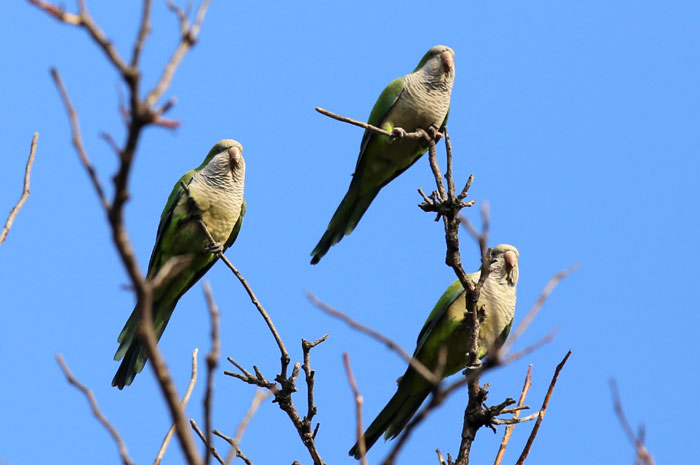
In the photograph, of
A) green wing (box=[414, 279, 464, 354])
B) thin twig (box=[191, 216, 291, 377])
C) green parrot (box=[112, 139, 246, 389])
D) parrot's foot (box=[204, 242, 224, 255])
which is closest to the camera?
thin twig (box=[191, 216, 291, 377])

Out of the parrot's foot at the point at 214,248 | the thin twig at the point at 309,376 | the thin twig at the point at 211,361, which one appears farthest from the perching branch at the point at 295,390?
the thin twig at the point at 211,361

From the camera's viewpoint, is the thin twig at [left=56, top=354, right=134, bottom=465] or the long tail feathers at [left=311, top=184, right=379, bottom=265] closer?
the thin twig at [left=56, top=354, right=134, bottom=465]

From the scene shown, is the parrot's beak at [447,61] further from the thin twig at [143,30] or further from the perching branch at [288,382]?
the thin twig at [143,30]

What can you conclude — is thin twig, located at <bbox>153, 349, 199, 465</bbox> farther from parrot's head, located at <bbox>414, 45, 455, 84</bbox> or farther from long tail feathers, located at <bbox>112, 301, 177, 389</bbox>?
parrot's head, located at <bbox>414, 45, 455, 84</bbox>

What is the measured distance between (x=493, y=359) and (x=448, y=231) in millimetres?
3524

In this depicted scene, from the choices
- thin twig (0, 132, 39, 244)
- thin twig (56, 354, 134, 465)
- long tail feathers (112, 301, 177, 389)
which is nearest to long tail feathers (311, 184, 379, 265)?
long tail feathers (112, 301, 177, 389)

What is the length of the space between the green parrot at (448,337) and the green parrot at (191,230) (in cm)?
204

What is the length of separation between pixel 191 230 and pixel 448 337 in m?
2.58

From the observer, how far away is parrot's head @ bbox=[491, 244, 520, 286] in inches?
267

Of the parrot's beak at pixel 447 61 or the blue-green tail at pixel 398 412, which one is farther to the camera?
the parrot's beak at pixel 447 61

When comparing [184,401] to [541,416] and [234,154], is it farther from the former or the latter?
[234,154]

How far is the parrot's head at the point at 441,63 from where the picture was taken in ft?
25.2

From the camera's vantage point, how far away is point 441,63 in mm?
7723

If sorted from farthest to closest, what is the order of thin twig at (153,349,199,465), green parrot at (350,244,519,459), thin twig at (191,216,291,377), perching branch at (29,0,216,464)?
green parrot at (350,244,519,459) < thin twig at (191,216,291,377) < thin twig at (153,349,199,465) < perching branch at (29,0,216,464)
